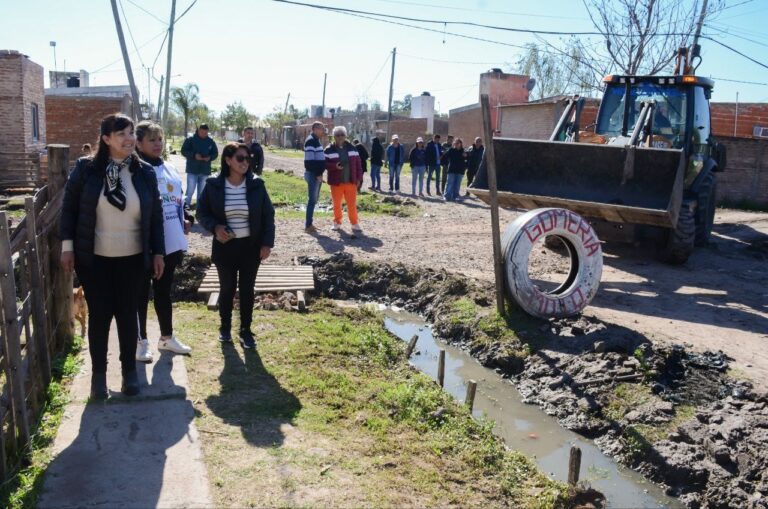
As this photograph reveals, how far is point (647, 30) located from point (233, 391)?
23.2m

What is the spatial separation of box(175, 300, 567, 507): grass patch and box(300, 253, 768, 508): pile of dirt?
98 cm

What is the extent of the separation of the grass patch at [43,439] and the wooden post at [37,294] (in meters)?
A: 0.18

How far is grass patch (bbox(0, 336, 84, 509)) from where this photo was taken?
3377mm

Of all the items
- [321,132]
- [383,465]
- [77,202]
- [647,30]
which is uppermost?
[647,30]

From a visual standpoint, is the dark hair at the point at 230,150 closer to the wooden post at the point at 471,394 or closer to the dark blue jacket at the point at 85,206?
the dark blue jacket at the point at 85,206

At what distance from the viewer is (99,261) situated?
169 inches

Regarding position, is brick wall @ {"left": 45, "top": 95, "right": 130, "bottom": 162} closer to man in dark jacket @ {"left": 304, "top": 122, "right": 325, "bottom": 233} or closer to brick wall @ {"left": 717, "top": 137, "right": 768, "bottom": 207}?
man in dark jacket @ {"left": 304, "top": 122, "right": 325, "bottom": 233}

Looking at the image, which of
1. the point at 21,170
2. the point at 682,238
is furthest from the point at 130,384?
the point at 21,170

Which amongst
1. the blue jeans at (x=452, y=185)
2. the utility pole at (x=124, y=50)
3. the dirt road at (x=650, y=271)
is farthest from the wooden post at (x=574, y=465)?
the utility pole at (x=124, y=50)

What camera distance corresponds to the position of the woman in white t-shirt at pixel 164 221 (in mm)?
4891

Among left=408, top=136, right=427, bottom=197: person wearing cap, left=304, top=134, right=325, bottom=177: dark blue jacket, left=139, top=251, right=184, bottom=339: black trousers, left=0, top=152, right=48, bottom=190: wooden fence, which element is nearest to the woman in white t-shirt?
left=139, top=251, right=184, bottom=339: black trousers

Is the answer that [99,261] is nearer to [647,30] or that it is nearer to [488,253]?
[488,253]

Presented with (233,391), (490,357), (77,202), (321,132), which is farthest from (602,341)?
(321,132)

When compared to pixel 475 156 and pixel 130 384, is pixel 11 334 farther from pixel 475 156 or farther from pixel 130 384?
pixel 475 156
